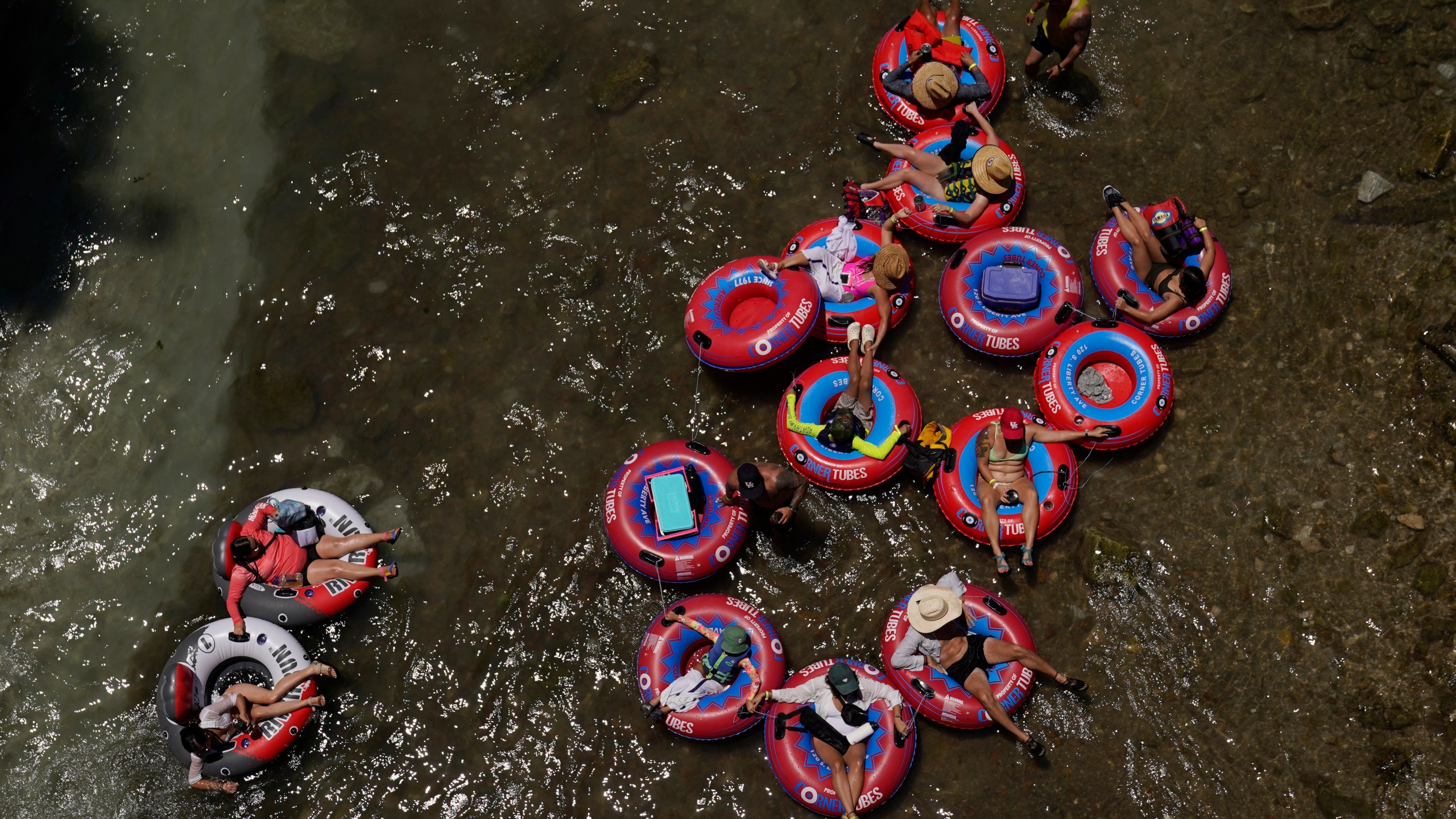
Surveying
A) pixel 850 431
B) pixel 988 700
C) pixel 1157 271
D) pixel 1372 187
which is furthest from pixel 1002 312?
pixel 1372 187

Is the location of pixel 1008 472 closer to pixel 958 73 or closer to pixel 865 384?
pixel 865 384

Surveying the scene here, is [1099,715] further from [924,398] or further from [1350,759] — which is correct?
[924,398]

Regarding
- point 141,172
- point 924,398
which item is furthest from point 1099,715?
point 141,172

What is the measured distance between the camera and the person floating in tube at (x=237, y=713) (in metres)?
7.03

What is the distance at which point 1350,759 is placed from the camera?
661cm

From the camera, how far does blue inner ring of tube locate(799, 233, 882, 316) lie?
7949 millimetres

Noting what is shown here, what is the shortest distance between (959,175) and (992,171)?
0.34 metres

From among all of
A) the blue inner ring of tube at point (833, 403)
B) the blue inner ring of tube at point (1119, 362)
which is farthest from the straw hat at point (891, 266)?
the blue inner ring of tube at point (1119, 362)

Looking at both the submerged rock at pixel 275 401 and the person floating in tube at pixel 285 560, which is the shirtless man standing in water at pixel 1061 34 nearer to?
the person floating in tube at pixel 285 560

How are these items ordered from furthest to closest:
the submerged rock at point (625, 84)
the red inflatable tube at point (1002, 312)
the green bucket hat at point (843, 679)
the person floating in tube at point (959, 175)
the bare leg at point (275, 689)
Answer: the submerged rock at point (625, 84) < the person floating in tube at point (959, 175) < the red inflatable tube at point (1002, 312) < the bare leg at point (275, 689) < the green bucket hat at point (843, 679)

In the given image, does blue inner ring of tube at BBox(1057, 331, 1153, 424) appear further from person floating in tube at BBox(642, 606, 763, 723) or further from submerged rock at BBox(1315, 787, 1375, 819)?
person floating in tube at BBox(642, 606, 763, 723)

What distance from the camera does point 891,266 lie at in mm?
7664

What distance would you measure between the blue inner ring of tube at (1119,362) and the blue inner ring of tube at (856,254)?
1.81 m

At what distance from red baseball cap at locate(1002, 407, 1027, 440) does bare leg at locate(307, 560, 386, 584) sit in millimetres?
5427
